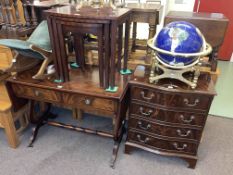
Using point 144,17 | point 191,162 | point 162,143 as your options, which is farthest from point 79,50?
point 191,162

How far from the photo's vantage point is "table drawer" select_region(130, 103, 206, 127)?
5.14ft

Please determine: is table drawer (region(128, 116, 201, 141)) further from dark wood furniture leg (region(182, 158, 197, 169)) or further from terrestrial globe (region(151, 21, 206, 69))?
terrestrial globe (region(151, 21, 206, 69))

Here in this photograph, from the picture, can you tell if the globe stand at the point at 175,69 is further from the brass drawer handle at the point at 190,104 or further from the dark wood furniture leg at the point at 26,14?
the dark wood furniture leg at the point at 26,14

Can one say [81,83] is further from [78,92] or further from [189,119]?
[189,119]

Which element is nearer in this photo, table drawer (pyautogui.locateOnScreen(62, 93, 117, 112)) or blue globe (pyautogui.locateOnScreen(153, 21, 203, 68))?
blue globe (pyautogui.locateOnScreen(153, 21, 203, 68))

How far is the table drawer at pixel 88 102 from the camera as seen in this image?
5.13 feet

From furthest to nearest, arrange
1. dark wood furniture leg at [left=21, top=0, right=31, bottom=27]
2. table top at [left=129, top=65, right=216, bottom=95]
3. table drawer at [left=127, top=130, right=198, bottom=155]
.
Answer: dark wood furniture leg at [left=21, top=0, right=31, bottom=27] < table drawer at [left=127, top=130, right=198, bottom=155] < table top at [left=129, top=65, right=216, bottom=95]

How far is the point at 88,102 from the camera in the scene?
161 centimetres

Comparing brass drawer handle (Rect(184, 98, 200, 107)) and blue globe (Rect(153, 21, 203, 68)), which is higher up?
blue globe (Rect(153, 21, 203, 68))

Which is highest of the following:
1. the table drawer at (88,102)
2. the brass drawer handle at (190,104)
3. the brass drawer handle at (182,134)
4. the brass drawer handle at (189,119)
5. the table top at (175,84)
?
the table top at (175,84)

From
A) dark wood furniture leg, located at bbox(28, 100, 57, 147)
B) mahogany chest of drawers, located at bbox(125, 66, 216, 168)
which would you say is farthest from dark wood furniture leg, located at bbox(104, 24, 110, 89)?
dark wood furniture leg, located at bbox(28, 100, 57, 147)

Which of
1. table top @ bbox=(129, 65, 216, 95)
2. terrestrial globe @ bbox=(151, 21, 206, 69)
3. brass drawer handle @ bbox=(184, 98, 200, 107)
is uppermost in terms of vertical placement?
terrestrial globe @ bbox=(151, 21, 206, 69)

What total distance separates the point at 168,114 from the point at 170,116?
25mm

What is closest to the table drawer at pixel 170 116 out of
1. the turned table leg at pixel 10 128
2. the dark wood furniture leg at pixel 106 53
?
the dark wood furniture leg at pixel 106 53
